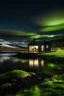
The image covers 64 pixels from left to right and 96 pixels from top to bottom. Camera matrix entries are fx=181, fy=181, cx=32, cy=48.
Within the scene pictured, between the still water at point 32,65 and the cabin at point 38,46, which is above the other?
the cabin at point 38,46

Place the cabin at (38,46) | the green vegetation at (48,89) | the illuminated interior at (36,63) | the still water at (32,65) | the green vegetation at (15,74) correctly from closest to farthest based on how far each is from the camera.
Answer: the green vegetation at (48,89), the green vegetation at (15,74), the still water at (32,65), the illuminated interior at (36,63), the cabin at (38,46)

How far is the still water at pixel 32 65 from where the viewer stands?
4.10 metres

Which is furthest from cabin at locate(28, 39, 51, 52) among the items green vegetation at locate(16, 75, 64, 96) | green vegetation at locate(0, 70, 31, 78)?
green vegetation at locate(16, 75, 64, 96)

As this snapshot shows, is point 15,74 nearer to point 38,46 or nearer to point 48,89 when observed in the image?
point 48,89

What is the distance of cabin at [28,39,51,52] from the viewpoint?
15.4ft

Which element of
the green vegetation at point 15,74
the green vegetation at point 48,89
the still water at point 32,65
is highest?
the still water at point 32,65

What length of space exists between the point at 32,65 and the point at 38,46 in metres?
0.59

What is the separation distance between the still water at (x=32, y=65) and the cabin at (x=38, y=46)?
0.30 m

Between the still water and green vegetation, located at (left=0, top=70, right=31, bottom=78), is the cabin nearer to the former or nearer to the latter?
the still water

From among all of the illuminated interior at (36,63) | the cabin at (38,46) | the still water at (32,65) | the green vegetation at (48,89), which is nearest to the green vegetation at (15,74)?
the still water at (32,65)

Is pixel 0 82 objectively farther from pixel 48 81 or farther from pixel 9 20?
pixel 9 20

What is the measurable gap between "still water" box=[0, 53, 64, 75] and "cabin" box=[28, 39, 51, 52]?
302 mm

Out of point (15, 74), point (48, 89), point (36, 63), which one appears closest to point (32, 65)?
point (36, 63)

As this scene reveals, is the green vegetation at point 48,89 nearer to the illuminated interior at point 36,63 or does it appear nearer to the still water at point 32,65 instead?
the still water at point 32,65
